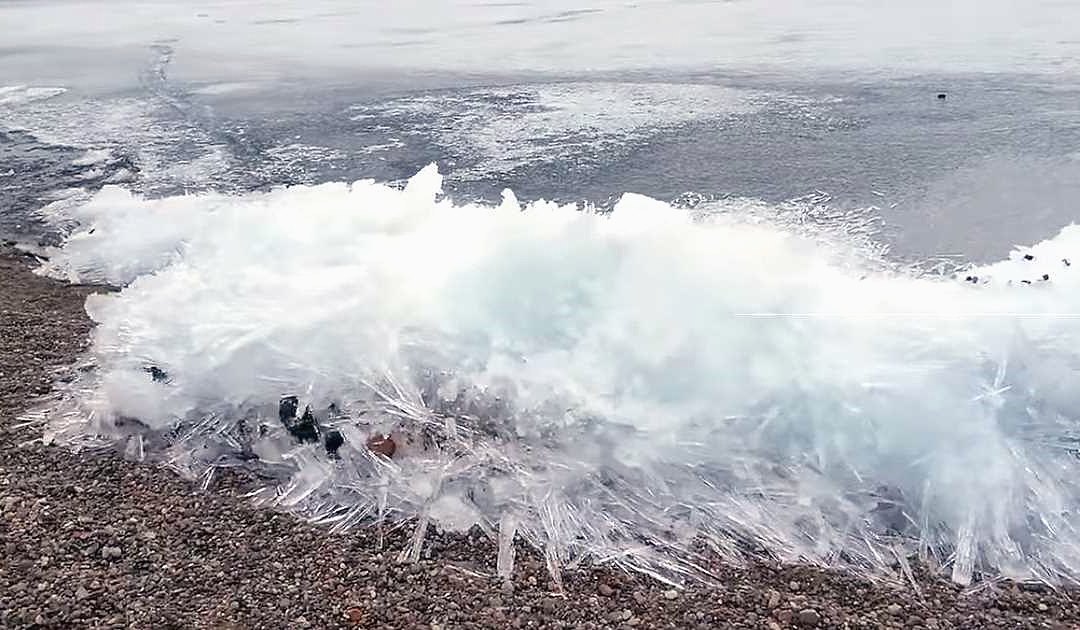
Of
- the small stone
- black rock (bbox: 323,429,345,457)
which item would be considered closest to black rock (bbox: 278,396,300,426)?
black rock (bbox: 323,429,345,457)

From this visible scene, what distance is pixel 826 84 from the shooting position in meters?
8.98

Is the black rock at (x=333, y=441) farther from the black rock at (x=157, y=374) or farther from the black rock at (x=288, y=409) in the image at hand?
the black rock at (x=157, y=374)

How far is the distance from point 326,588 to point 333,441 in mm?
789

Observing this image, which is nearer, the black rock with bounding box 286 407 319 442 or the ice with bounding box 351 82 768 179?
the black rock with bounding box 286 407 319 442

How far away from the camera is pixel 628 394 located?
3.59 m

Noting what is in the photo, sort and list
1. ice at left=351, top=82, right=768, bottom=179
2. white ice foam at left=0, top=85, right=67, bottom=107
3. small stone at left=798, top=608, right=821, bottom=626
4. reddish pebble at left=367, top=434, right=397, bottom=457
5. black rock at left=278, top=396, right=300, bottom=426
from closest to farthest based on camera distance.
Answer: small stone at left=798, top=608, right=821, bottom=626
reddish pebble at left=367, top=434, right=397, bottom=457
black rock at left=278, top=396, right=300, bottom=426
ice at left=351, top=82, right=768, bottom=179
white ice foam at left=0, top=85, right=67, bottom=107

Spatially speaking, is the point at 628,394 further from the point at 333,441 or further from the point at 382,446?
the point at 333,441

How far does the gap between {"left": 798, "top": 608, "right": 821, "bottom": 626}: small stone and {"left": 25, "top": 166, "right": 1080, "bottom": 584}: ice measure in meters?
0.30

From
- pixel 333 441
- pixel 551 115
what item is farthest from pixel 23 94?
pixel 333 441

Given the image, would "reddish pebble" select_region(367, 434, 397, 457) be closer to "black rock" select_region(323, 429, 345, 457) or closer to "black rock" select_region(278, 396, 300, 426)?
"black rock" select_region(323, 429, 345, 457)

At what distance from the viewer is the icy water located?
3.22m

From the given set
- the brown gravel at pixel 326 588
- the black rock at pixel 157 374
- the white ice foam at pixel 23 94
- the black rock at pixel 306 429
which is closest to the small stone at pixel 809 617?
the brown gravel at pixel 326 588

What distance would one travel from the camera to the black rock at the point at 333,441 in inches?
138

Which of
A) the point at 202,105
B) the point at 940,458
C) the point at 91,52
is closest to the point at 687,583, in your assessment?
the point at 940,458
